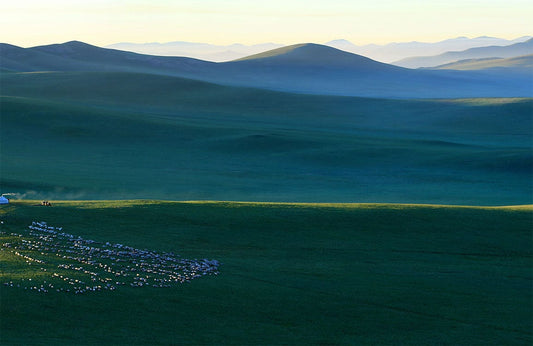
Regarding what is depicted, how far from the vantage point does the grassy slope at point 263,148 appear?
5372 cm

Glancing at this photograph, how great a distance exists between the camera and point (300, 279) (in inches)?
944

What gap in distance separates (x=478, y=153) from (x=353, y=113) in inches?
1899

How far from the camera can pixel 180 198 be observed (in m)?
49.2

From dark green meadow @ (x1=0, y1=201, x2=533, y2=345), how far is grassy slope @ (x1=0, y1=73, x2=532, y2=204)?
59.6 feet

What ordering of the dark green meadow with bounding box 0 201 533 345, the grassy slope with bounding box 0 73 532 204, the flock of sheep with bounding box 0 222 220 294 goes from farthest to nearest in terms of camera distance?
1. the grassy slope with bounding box 0 73 532 204
2. the flock of sheep with bounding box 0 222 220 294
3. the dark green meadow with bounding box 0 201 533 345

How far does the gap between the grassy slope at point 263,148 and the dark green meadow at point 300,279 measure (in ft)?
59.6

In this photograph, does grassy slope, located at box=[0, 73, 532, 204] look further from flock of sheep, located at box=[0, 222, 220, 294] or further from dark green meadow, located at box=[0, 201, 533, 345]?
flock of sheep, located at box=[0, 222, 220, 294]

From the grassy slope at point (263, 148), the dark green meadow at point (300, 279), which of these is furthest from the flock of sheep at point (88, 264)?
the grassy slope at point (263, 148)

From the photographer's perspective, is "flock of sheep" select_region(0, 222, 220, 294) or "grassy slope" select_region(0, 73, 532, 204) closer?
"flock of sheep" select_region(0, 222, 220, 294)

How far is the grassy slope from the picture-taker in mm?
53719

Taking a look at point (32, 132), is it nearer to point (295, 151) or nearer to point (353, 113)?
point (295, 151)

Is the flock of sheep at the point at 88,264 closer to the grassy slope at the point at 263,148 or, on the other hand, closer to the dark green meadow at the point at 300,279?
the dark green meadow at the point at 300,279

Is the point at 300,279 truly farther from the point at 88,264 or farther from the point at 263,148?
the point at 263,148

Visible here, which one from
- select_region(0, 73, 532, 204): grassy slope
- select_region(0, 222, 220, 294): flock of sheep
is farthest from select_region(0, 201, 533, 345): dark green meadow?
select_region(0, 73, 532, 204): grassy slope
